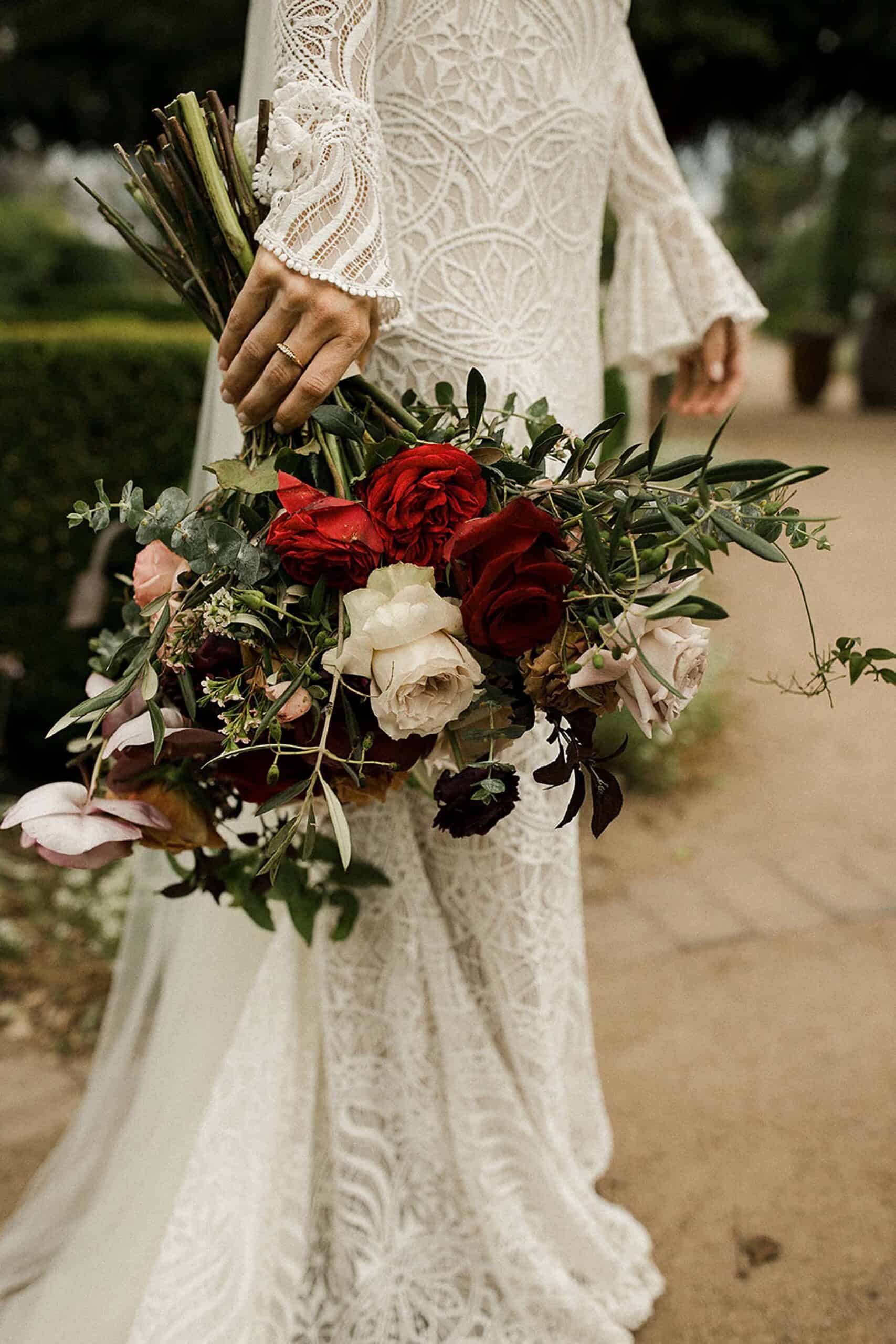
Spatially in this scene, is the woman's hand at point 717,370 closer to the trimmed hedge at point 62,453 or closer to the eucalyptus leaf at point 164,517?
the eucalyptus leaf at point 164,517

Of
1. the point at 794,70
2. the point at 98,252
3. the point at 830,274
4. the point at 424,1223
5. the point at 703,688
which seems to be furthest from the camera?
the point at 98,252

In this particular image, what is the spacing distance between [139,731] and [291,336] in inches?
17.6

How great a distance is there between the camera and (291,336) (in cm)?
110

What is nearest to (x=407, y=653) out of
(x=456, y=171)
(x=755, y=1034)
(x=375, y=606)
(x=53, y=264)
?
(x=375, y=606)

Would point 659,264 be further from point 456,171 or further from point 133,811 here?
point 133,811

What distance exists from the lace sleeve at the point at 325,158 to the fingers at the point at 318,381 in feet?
0.19

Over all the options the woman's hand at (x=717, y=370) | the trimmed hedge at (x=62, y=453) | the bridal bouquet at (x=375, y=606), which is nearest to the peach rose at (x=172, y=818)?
the bridal bouquet at (x=375, y=606)

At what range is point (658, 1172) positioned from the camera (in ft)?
6.38

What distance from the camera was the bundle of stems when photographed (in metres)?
1.15

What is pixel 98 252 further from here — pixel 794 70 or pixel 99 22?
pixel 794 70

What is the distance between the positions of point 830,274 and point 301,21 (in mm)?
17649

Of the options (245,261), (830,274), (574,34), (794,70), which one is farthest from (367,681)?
(830,274)

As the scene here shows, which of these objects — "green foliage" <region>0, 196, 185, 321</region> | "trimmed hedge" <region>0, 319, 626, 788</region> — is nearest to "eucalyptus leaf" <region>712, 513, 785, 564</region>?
"trimmed hedge" <region>0, 319, 626, 788</region>

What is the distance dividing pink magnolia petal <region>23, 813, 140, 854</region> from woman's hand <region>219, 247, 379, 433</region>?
1.54 feet
